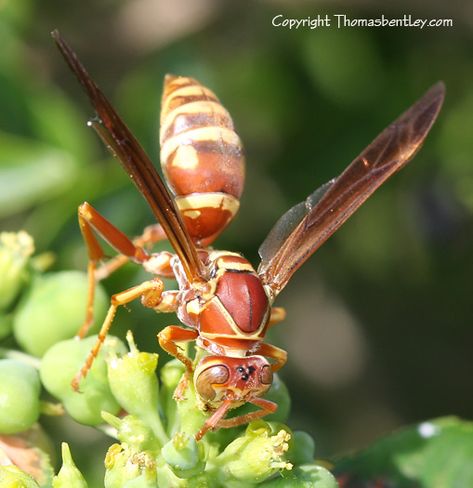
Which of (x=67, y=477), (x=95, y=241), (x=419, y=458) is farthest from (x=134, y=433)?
(x=419, y=458)

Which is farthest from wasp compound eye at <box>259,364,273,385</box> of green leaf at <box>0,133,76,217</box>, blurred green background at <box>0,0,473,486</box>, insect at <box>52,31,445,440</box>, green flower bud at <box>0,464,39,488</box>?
blurred green background at <box>0,0,473,486</box>

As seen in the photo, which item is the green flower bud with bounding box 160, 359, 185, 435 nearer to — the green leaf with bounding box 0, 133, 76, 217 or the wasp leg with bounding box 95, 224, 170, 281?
the wasp leg with bounding box 95, 224, 170, 281

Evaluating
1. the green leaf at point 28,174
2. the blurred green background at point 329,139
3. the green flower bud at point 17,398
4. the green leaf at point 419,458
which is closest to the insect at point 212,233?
the green flower bud at point 17,398

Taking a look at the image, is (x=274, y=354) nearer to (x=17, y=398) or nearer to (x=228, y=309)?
(x=228, y=309)

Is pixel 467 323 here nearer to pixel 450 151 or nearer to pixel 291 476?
pixel 450 151

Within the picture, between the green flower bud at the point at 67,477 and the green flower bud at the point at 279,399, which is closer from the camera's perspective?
the green flower bud at the point at 67,477

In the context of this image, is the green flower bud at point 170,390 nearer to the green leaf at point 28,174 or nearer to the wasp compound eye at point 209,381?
the wasp compound eye at point 209,381
